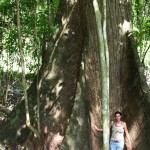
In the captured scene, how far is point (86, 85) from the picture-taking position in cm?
815

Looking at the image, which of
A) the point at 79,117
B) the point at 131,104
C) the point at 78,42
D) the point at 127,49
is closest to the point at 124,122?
the point at 131,104

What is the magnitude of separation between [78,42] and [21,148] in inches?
104

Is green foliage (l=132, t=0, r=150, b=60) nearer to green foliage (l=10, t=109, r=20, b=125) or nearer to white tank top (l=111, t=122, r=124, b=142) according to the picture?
green foliage (l=10, t=109, r=20, b=125)

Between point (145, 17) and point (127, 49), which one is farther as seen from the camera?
point (145, 17)

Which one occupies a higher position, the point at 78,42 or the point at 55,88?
the point at 78,42

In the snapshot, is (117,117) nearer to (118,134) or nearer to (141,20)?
(118,134)

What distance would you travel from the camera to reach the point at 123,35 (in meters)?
8.08

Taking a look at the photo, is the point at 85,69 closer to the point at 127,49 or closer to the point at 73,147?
the point at 127,49

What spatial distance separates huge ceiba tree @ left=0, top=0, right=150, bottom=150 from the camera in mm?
7961

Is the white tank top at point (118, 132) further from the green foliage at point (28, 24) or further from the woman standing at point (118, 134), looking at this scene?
the green foliage at point (28, 24)

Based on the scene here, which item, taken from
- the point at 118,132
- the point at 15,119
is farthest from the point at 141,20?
the point at 118,132

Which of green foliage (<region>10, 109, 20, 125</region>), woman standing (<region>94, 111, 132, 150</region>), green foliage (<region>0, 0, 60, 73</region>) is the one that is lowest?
woman standing (<region>94, 111, 132, 150</region>)

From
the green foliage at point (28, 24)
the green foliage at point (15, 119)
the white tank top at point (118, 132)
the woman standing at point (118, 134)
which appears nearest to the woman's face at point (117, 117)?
the woman standing at point (118, 134)

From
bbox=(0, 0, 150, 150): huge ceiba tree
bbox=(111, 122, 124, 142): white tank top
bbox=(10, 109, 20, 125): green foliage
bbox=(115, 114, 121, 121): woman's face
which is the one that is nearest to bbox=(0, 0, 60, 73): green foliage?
bbox=(0, 0, 150, 150): huge ceiba tree
